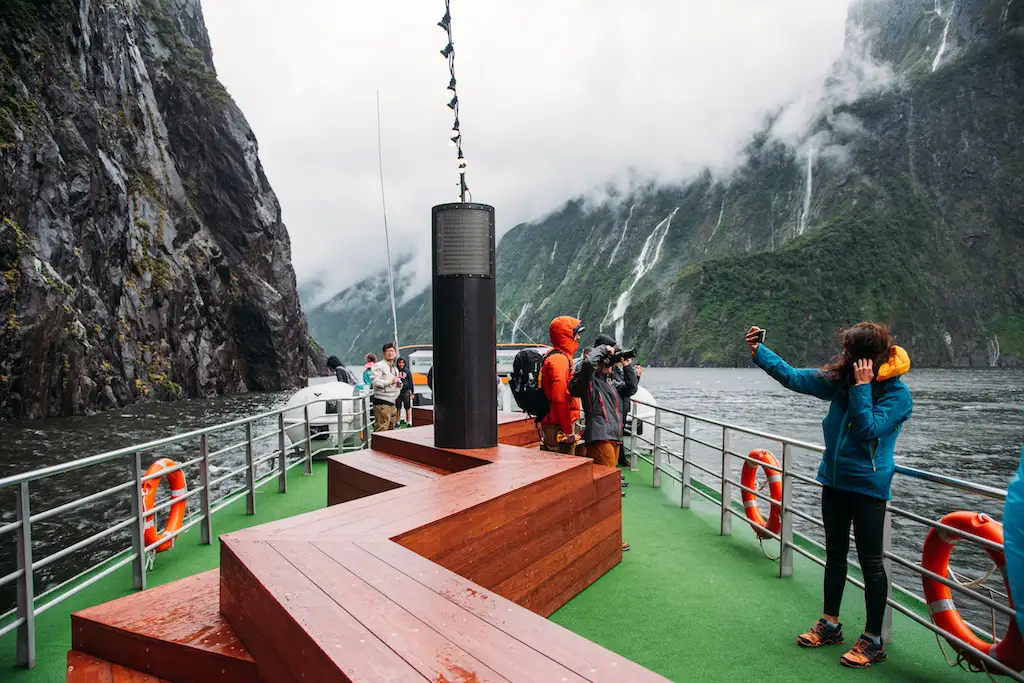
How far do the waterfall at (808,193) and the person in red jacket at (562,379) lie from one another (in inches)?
7089

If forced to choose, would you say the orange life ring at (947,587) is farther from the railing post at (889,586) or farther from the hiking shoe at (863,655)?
the hiking shoe at (863,655)

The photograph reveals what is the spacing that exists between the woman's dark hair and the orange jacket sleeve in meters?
2.87

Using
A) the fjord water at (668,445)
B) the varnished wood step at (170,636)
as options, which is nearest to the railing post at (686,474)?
the fjord water at (668,445)

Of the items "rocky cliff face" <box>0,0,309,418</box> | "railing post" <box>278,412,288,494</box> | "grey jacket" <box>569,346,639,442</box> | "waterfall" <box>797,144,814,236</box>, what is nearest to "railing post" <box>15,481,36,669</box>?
"grey jacket" <box>569,346,639,442</box>

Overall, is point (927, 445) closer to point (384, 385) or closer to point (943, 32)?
point (384, 385)

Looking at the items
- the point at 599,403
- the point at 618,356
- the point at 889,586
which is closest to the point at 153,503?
the point at 599,403

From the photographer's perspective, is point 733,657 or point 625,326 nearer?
point 733,657

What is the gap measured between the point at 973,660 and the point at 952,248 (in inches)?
6448

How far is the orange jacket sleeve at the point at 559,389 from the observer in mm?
6031

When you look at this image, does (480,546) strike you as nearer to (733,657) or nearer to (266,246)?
(733,657)

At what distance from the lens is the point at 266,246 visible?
6266cm

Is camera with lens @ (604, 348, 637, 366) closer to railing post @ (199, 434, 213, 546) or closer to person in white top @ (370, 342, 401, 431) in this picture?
railing post @ (199, 434, 213, 546)

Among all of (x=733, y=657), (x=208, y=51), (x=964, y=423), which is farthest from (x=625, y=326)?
(x=733, y=657)

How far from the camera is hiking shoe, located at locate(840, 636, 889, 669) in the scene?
11.6ft
